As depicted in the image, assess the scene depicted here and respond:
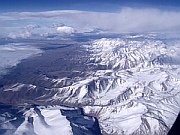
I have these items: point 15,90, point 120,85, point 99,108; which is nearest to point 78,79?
point 120,85

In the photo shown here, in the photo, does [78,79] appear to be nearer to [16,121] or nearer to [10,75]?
[10,75]

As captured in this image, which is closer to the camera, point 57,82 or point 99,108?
point 99,108

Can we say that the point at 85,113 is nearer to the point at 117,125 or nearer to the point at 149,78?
the point at 117,125

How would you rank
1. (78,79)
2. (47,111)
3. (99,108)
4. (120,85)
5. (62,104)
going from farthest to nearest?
(78,79)
(120,85)
(62,104)
(99,108)
(47,111)

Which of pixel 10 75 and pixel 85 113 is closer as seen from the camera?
pixel 85 113

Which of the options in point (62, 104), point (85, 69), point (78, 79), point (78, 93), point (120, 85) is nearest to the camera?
point (62, 104)

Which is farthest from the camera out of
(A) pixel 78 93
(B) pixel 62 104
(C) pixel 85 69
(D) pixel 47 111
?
(C) pixel 85 69

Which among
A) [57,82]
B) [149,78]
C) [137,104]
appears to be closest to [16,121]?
[137,104]

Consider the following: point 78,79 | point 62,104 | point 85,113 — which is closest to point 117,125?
point 85,113

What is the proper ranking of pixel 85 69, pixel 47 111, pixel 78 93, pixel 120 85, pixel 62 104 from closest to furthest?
1. pixel 47 111
2. pixel 62 104
3. pixel 78 93
4. pixel 120 85
5. pixel 85 69
